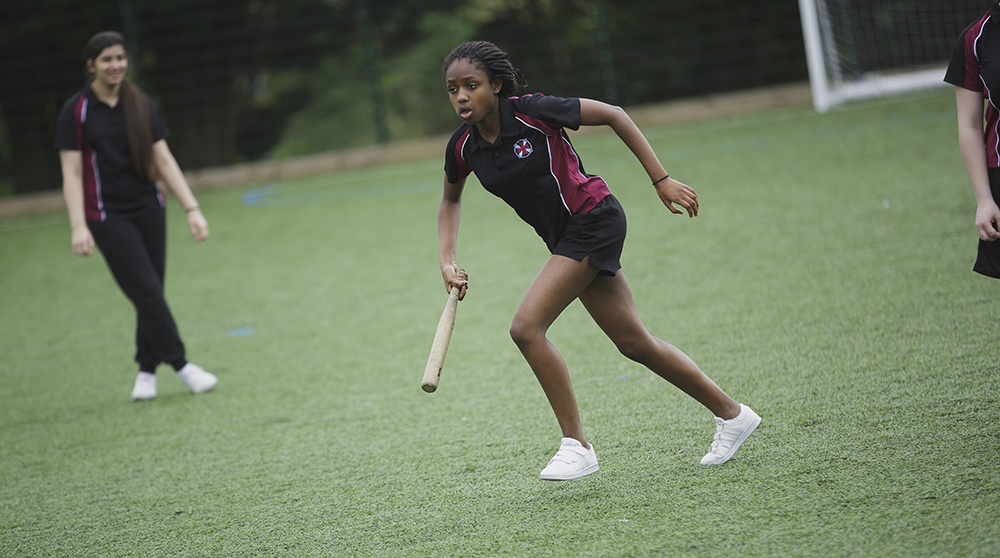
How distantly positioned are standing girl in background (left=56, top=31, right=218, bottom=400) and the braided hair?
2437 mm

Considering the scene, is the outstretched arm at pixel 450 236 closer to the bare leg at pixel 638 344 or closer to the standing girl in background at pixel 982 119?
the bare leg at pixel 638 344

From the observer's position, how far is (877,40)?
1215cm

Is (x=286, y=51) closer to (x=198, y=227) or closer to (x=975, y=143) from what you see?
(x=198, y=227)

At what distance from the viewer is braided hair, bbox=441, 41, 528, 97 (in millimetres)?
3121

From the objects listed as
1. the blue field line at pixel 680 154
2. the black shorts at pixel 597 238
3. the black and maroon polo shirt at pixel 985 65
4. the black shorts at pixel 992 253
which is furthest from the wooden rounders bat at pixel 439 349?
the blue field line at pixel 680 154

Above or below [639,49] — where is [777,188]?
below

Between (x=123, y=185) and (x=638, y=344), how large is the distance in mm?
3301

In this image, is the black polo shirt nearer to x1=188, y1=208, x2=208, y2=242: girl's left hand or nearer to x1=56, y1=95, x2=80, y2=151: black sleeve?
x1=56, y1=95, x2=80, y2=151: black sleeve

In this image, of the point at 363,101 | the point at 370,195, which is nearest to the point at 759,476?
the point at 370,195

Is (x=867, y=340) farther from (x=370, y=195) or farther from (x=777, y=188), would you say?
(x=370, y=195)

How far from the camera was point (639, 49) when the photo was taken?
13203mm

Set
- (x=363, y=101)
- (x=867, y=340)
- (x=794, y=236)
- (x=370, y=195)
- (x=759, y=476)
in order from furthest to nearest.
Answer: (x=363, y=101) < (x=370, y=195) < (x=794, y=236) < (x=867, y=340) < (x=759, y=476)

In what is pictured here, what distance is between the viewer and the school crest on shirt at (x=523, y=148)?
3.12 m

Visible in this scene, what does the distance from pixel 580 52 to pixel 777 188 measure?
597 centimetres
